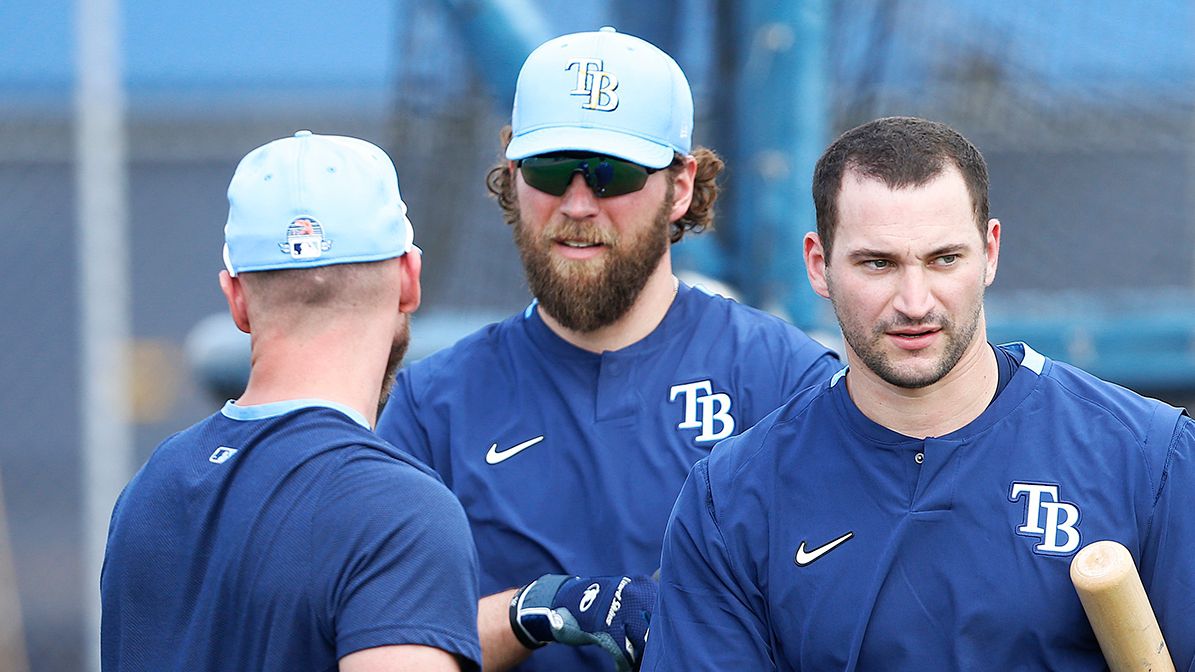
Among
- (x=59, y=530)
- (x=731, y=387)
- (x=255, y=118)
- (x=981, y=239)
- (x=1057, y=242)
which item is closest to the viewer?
(x=981, y=239)

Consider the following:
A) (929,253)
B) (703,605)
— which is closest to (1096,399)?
(929,253)

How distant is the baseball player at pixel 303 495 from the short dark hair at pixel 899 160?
22.7 inches

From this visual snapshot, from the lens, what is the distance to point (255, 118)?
29.4ft

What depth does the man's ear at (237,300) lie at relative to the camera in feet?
6.42

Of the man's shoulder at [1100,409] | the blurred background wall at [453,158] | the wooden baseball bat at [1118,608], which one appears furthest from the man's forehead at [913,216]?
the blurred background wall at [453,158]

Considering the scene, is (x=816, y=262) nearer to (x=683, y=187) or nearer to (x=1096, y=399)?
(x=1096, y=399)

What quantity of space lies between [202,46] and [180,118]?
0.49 meters

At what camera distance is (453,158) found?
5246 millimetres

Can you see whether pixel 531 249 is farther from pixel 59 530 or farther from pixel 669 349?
pixel 59 530

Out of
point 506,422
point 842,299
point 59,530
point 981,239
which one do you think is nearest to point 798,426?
point 842,299

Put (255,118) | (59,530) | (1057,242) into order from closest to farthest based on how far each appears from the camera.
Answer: (1057,242) < (59,530) < (255,118)

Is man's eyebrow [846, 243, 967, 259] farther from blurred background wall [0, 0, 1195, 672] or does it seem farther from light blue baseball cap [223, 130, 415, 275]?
blurred background wall [0, 0, 1195, 672]

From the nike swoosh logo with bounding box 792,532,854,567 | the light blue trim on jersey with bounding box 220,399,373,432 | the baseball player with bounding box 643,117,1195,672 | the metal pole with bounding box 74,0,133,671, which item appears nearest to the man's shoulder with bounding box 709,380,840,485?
the baseball player with bounding box 643,117,1195,672

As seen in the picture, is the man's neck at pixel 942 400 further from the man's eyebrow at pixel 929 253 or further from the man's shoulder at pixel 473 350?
the man's shoulder at pixel 473 350
